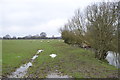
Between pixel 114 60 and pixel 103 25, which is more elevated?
pixel 103 25

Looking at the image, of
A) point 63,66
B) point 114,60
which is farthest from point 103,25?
point 63,66

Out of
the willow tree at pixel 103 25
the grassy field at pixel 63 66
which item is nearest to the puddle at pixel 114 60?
the grassy field at pixel 63 66

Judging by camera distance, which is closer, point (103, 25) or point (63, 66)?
point (63, 66)

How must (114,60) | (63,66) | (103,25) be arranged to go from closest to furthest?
(63,66) < (103,25) < (114,60)

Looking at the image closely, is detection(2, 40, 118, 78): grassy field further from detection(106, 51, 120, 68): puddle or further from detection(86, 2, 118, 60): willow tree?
detection(86, 2, 118, 60): willow tree

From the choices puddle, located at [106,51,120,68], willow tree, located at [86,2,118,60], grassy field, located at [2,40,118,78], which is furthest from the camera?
willow tree, located at [86,2,118,60]

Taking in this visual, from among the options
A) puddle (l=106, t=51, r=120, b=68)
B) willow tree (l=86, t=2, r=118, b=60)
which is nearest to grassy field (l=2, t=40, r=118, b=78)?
puddle (l=106, t=51, r=120, b=68)

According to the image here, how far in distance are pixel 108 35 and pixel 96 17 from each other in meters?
3.00

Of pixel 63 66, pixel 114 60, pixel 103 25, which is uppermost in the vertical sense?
pixel 103 25

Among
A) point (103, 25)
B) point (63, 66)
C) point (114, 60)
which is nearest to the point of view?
point (63, 66)

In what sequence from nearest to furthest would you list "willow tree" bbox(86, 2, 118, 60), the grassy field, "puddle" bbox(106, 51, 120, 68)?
the grassy field → "puddle" bbox(106, 51, 120, 68) → "willow tree" bbox(86, 2, 118, 60)

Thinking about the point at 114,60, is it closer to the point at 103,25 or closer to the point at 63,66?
the point at 103,25

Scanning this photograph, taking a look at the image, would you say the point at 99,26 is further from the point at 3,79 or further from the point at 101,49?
the point at 3,79

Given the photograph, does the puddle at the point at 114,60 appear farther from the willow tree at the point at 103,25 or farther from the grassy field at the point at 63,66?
the willow tree at the point at 103,25
